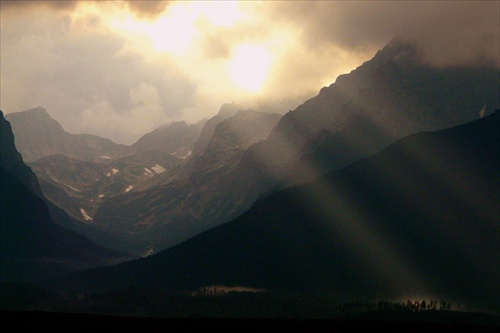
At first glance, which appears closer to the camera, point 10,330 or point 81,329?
point 10,330

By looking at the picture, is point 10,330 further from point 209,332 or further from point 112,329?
point 209,332

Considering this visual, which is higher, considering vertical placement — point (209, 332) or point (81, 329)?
point (81, 329)

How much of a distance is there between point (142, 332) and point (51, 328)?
22698mm

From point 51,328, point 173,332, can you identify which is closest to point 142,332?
point 173,332

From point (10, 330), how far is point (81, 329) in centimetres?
2034

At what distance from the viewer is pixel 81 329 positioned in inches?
7687

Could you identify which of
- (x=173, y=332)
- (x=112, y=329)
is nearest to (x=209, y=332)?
(x=173, y=332)

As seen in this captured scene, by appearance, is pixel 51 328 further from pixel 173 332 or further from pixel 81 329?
pixel 173 332

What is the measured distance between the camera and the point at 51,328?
195125 millimetres

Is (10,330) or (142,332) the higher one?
(10,330)

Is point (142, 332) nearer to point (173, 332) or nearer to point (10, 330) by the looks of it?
point (173, 332)

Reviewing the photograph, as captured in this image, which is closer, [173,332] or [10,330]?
[10,330]

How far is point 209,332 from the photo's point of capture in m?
197

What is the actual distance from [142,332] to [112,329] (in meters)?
10.3
